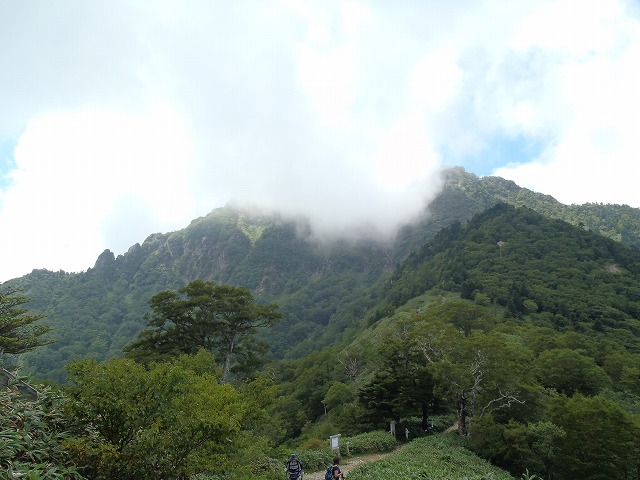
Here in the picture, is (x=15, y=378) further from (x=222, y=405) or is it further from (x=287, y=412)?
(x=287, y=412)

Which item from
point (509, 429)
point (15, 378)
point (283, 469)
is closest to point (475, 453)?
point (509, 429)

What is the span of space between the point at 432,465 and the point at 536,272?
89.6 m

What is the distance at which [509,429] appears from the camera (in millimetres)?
26578

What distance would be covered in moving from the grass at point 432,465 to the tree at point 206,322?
17.8 meters

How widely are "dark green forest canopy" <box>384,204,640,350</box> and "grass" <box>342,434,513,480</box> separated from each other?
5971cm

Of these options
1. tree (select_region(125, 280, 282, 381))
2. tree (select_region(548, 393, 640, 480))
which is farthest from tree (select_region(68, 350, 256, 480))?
tree (select_region(548, 393, 640, 480))

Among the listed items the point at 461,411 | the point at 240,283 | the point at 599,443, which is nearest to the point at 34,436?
the point at 461,411

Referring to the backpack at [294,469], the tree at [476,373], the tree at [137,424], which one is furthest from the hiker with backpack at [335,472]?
the tree at [476,373]

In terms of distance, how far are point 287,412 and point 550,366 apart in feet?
132

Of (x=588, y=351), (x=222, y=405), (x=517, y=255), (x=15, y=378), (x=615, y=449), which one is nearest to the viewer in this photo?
(x=15, y=378)

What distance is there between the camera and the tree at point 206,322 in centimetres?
3436

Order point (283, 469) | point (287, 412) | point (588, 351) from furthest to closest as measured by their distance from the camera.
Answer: point (287, 412) → point (588, 351) → point (283, 469)

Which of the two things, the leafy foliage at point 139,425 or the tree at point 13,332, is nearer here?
the leafy foliage at point 139,425

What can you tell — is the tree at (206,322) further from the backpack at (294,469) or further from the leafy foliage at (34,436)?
the leafy foliage at (34,436)
